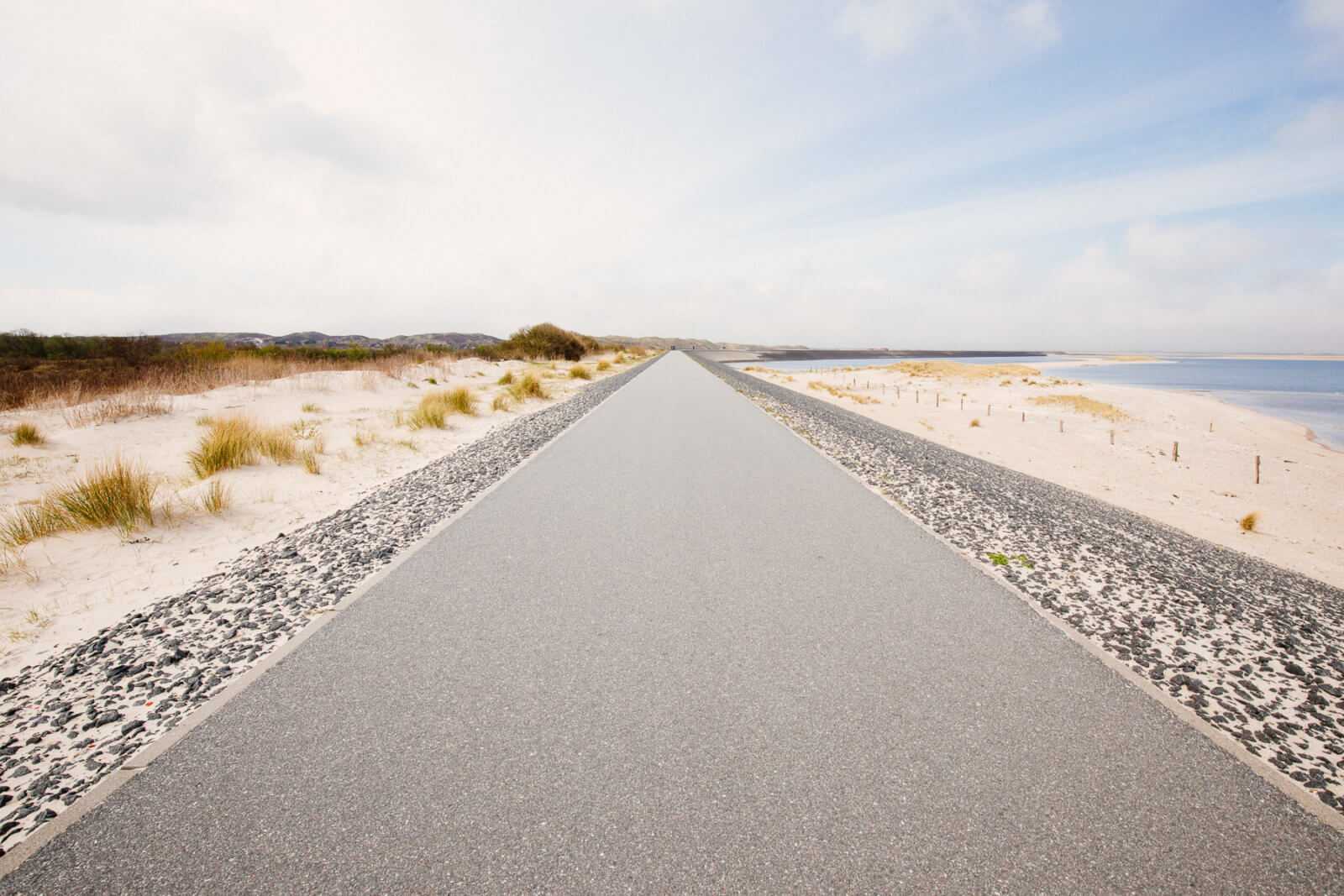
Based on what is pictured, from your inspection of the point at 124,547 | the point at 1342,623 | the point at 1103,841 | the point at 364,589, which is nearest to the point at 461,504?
the point at 364,589

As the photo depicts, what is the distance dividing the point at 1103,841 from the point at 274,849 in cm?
305

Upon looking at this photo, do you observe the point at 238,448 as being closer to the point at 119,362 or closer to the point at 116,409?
the point at 116,409

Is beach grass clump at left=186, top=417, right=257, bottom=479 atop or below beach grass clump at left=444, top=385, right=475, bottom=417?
below

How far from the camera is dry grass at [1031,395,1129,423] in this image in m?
24.9

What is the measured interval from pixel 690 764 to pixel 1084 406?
108ft

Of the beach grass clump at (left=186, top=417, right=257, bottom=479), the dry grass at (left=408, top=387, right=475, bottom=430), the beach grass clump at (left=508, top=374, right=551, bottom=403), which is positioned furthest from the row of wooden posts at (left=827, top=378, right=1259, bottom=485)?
the beach grass clump at (left=186, top=417, right=257, bottom=479)

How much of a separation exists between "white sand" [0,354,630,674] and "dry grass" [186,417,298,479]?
0.68 ft

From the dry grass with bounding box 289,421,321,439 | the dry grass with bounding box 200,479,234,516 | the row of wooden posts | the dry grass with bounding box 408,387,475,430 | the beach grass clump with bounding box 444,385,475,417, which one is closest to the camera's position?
the dry grass with bounding box 200,479,234,516

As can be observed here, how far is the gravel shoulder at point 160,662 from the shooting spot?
2410 mm

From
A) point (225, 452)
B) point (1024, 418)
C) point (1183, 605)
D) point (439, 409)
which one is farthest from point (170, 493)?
point (1024, 418)

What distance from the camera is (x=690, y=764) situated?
242 centimetres

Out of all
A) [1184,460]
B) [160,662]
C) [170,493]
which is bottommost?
[1184,460]

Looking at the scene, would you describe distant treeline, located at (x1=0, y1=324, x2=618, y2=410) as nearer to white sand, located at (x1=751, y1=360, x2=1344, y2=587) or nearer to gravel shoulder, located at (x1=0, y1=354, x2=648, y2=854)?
gravel shoulder, located at (x1=0, y1=354, x2=648, y2=854)

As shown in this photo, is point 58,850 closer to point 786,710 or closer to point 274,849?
point 274,849
